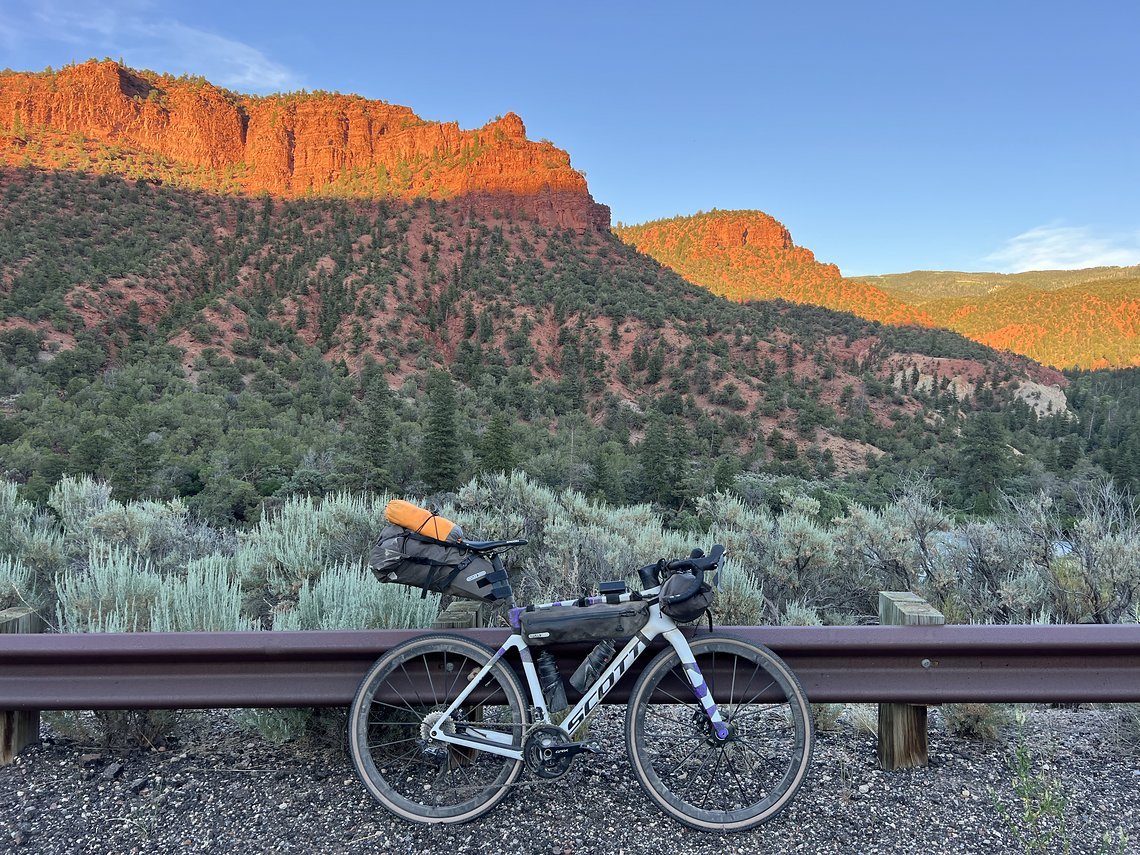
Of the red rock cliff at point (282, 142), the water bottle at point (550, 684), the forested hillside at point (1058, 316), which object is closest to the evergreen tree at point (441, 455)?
the water bottle at point (550, 684)

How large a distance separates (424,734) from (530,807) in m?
0.51

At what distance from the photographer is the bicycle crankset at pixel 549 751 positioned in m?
2.68

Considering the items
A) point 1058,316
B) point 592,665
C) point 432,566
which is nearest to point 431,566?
point 432,566

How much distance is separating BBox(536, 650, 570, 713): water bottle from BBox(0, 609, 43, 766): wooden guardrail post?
2281 millimetres

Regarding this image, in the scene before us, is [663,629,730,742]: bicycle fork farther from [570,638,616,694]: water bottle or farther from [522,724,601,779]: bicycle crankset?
[522,724,601,779]: bicycle crankset

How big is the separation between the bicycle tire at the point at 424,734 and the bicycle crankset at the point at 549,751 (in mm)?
63

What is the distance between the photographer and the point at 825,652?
9.52 ft

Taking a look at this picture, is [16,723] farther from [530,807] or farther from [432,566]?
[530,807]

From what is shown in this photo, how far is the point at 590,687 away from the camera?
279 centimetres

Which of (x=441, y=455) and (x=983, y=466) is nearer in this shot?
(x=441, y=455)

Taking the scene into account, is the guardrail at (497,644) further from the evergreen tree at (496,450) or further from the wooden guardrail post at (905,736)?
the evergreen tree at (496,450)

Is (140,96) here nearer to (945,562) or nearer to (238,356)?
(238,356)

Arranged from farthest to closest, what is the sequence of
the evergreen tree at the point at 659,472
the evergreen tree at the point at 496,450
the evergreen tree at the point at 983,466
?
the evergreen tree at the point at 983,466
the evergreen tree at the point at 659,472
the evergreen tree at the point at 496,450

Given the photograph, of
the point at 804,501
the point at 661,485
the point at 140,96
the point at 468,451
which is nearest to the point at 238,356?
the point at 468,451
